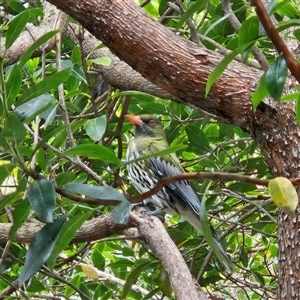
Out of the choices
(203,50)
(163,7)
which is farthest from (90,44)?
(203,50)

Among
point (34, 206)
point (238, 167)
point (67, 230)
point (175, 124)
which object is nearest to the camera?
point (34, 206)

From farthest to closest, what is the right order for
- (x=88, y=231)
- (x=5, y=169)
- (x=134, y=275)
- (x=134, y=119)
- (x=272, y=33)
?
1. (x=134, y=119)
2. (x=134, y=275)
3. (x=88, y=231)
4. (x=5, y=169)
5. (x=272, y=33)

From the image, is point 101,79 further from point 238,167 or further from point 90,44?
point 238,167

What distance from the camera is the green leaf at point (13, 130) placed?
3.54 ft

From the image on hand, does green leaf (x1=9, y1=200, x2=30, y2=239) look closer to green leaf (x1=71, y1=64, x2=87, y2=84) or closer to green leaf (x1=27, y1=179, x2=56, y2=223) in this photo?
green leaf (x1=27, y1=179, x2=56, y2=223)

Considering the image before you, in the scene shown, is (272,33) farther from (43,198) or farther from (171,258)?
(171,258)

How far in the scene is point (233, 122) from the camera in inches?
73.3

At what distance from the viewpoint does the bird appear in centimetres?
301

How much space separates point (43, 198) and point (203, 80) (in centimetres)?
78

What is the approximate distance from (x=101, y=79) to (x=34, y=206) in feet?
5.62

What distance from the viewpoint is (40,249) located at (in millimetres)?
1205

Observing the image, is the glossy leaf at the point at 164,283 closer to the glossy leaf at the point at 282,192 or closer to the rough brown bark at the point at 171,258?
the rough brown bark at the point at 171,258

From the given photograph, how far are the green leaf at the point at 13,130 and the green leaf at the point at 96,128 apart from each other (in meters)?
0.58

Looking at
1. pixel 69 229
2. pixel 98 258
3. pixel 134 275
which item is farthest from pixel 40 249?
pixel 98 258
